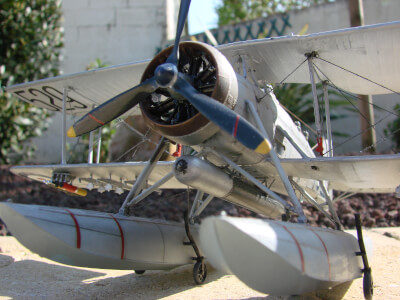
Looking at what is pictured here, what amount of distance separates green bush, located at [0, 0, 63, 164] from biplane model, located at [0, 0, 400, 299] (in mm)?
6367

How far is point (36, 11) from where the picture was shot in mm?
13523

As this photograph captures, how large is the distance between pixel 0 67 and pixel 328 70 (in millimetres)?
9159

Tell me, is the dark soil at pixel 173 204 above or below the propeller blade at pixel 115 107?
below

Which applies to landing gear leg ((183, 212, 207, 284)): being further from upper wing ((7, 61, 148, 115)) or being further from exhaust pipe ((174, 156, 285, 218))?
upper wing ((7, 61, 148, 115))

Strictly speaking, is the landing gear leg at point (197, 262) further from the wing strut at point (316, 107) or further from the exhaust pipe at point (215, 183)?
the wing strut at point (316, 107)

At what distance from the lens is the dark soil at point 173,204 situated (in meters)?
10.6

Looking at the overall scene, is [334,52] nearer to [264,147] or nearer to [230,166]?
[230,166]

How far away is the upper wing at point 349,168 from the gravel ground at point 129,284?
124 cm

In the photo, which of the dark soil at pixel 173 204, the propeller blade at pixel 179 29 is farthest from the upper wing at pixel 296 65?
the dark soil at pixel 173 204

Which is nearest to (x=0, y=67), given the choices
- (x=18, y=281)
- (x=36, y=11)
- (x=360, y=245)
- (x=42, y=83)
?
(x=36, y=11)

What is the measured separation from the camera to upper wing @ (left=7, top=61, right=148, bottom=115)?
21.1 feet

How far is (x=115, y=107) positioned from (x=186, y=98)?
101 centimetres

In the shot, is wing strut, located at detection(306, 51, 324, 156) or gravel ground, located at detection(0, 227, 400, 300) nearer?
gravel ground, located at detection(0, 227, 400, 300)

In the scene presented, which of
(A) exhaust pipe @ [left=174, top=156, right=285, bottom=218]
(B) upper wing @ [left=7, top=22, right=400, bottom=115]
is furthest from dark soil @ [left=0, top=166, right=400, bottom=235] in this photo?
(A) exhaust pipe @ [left=174, top=156, right=285, bottom=218]
